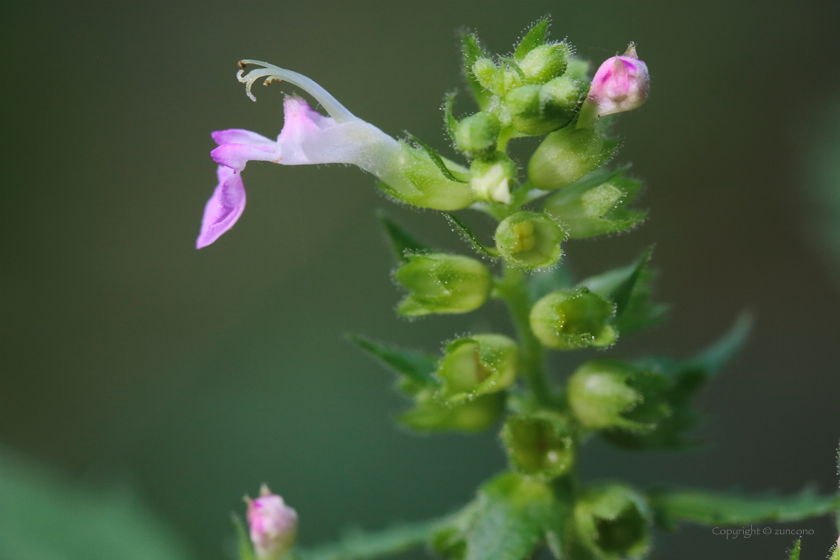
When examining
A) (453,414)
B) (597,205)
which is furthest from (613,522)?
(597,205)

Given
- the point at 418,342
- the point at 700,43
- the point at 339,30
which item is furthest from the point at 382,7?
the point at 418,342

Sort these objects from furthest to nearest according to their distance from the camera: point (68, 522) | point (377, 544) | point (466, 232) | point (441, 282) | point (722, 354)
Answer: point (68, 522), point (377, 544), point (722, 354), point (441, 282), point (466, 232)

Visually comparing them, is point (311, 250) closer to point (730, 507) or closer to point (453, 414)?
point (453, 414)

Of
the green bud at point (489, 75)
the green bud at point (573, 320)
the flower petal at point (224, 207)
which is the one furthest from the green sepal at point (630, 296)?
the flower petal at point (224, 207)

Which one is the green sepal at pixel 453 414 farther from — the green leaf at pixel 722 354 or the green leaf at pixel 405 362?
the green leaf at pixel 722 354

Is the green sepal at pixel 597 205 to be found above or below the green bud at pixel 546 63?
below
